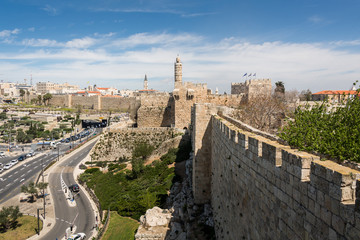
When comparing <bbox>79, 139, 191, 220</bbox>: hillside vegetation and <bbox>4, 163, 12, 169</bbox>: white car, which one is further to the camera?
<bbox>4, 163, 12, 169</bbox>: white car

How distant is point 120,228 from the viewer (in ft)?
45.6

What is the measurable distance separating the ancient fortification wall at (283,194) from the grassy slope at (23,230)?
16.2 meters

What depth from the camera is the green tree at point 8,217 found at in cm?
1717

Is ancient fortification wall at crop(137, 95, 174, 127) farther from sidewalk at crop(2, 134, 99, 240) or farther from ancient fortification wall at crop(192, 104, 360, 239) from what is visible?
ancient fortification wall at crop(192, 104, 360, 239)

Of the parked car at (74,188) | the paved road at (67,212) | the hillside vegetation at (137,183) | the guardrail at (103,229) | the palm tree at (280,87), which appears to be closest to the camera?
the guardrail at (103,229)

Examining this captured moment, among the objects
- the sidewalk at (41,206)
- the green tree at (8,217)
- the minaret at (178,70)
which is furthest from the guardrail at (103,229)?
the minaret at (178,70)

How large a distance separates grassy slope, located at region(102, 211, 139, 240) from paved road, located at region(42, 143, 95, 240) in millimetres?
2230

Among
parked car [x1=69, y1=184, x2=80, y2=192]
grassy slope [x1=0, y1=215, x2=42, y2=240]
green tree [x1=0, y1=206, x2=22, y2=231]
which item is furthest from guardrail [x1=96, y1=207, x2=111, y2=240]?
parked car [x1=69, y1=184, x2=80, y2=192]

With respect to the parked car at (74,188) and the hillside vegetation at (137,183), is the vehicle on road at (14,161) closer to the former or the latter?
the hillside vegetation at (137,183)

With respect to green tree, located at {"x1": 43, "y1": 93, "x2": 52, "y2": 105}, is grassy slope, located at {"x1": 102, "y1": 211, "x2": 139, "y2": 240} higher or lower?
lower

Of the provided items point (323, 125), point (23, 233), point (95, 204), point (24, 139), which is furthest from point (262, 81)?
point (24, 139)

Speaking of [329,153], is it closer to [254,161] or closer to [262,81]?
[254,161]

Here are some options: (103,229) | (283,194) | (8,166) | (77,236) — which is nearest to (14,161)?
(8,166)

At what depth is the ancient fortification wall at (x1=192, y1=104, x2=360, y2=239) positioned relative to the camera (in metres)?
2.18
